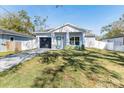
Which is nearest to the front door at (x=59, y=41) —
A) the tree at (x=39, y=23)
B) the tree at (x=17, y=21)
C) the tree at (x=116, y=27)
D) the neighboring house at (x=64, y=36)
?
the neighboring house at (x=64, y=36)

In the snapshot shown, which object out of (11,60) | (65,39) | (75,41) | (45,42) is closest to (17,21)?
(45,42)

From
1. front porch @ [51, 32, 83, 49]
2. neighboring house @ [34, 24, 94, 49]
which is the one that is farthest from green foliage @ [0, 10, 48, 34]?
front porch @ [51, 32, 83, 49]

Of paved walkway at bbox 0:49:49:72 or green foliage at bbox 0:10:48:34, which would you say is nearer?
paved walkway at bbox 0:49:49:72

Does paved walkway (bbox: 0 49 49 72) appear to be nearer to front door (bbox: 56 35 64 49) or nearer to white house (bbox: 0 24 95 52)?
white house (bbox: 0 24 95 52)

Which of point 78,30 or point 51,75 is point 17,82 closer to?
point 51,75

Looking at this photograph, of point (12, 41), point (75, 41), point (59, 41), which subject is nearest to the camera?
point (12, 41)

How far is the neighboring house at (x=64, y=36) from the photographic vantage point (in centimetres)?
2380

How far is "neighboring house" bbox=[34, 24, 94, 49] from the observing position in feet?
78.1

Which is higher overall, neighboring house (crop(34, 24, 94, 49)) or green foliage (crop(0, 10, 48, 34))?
green foliage (crop(0, 10, 48, 34))

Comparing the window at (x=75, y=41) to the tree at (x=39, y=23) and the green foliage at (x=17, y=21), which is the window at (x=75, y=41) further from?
the tree at (x=39, y=23)

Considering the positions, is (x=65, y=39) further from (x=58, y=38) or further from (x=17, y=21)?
(x=17, y=21)

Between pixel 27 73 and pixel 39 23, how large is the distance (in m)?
38.5

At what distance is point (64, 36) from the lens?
24.7 meters
